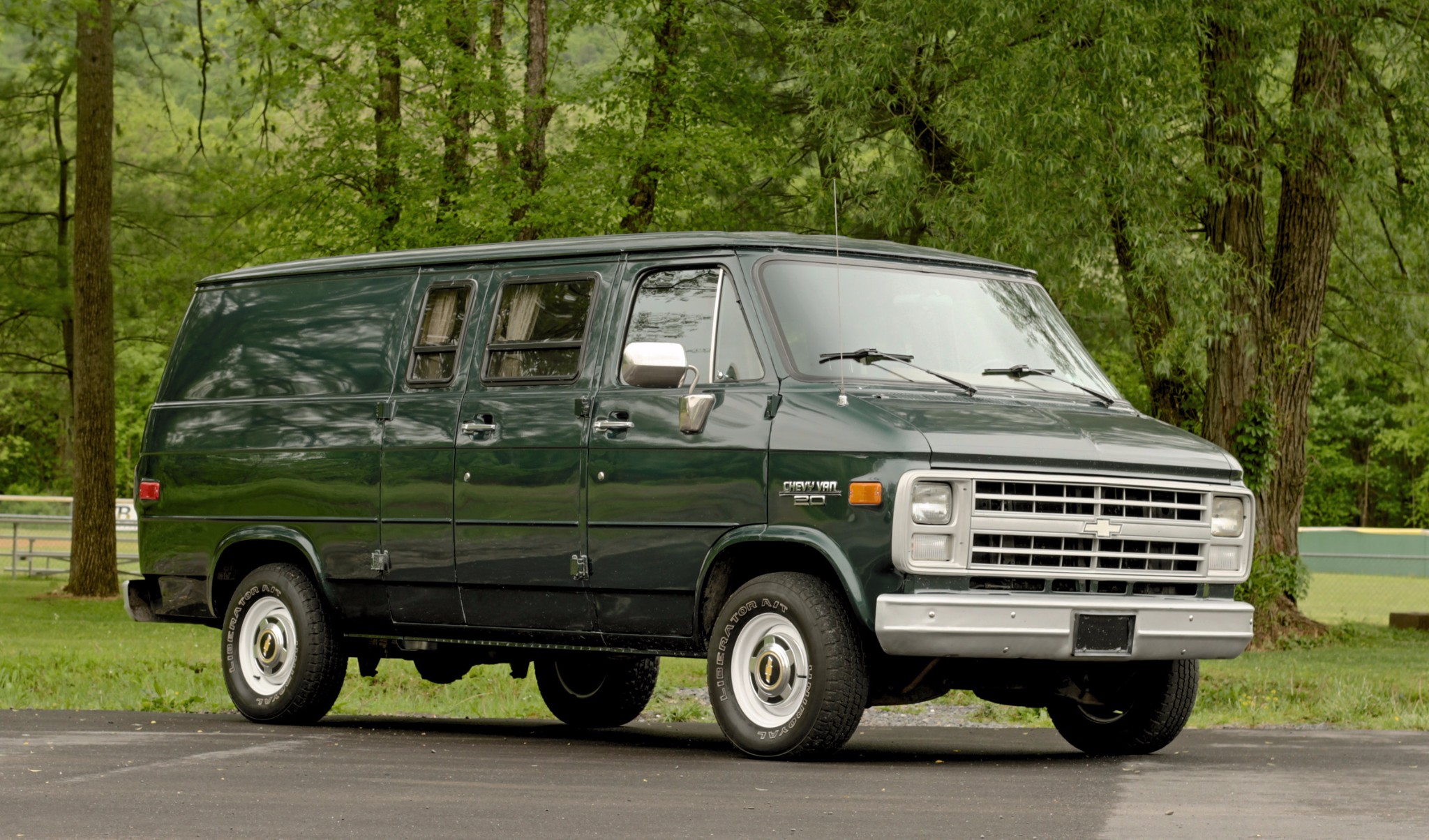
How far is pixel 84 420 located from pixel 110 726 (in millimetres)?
18920

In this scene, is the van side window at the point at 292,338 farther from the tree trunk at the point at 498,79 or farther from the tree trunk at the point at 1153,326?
the tree trunk at the point at 498,79

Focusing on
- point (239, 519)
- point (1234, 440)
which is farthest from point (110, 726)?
point (1234, 440)

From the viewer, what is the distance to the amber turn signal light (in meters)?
8.59

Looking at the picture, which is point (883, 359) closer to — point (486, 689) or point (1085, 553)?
point (1085, 553)

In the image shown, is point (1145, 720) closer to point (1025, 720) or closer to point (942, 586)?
point (942, 586)

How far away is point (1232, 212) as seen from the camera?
22.1 metres

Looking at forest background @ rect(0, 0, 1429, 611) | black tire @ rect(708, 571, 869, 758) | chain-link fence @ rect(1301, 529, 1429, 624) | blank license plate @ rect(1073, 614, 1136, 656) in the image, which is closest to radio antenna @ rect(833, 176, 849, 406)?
black tire @ rect(708, 571, 869, 758)

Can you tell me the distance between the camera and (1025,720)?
14258 mm

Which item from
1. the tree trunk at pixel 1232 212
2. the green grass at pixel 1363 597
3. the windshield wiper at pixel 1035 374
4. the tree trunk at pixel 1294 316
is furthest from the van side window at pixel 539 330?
the green grass at pixel 1363 597

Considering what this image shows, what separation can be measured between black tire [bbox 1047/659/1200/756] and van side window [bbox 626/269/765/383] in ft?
Result: 7.78

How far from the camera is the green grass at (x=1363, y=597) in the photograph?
3619 centimetres

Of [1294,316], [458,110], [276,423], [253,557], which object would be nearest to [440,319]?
[276,423]

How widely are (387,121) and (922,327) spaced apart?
714 inches

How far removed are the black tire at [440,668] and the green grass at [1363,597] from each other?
20.2 meters
